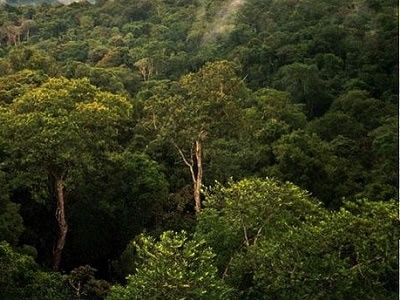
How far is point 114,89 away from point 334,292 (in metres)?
34.2

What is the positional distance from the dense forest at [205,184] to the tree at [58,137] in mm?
62

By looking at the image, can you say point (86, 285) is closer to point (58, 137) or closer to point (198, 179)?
Answer: point (58, 137)

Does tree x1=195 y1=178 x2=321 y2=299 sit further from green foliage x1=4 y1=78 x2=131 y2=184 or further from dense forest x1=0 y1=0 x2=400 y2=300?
green foliage x1=4 y1=78 x2=131 y2=184

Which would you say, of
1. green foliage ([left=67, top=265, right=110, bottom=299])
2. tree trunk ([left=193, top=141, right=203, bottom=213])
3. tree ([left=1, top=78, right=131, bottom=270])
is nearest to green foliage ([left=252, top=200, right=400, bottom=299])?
green foliage ([left=67, top=265, right=110, bottom=299])

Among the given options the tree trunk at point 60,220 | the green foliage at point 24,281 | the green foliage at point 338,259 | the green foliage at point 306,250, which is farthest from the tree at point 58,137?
the green foliage at point 338,259

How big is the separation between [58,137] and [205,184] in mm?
8173

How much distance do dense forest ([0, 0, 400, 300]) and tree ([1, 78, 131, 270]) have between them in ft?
0.20

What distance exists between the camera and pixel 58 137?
2083 cm

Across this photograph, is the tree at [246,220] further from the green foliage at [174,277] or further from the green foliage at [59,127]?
the green foliage at [59,127]

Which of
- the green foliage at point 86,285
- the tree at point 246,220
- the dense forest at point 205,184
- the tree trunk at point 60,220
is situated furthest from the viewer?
the tree trunk at point 60,220

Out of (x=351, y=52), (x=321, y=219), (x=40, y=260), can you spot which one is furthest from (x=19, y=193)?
(x=351, y=52)

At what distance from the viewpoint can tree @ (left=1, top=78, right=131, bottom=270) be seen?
20828 millimetres

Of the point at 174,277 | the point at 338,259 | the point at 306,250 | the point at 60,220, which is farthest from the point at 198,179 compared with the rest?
the point at 174,277

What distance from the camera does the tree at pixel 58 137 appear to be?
20828mm
